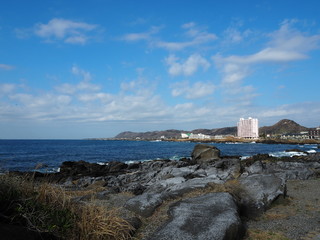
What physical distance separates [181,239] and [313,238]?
3.45m

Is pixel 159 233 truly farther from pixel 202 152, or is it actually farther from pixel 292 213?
pixel 202 152

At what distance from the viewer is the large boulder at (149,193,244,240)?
5.64 meters

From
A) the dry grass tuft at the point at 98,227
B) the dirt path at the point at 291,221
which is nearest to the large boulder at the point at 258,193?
the dirt path at the point at 291,221

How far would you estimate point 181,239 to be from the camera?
5.42 metres

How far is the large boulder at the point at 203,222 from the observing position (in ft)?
18.5

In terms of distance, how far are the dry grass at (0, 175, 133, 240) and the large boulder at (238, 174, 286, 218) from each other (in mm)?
4252

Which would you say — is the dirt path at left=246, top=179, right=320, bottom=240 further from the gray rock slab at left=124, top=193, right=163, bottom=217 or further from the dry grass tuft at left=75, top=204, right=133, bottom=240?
the dry grass tuft at left=75, top=204, right=133, bottom=240

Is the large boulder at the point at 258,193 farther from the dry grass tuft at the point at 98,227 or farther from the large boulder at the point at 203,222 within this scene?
the dry grass tuft at the point at 98,227

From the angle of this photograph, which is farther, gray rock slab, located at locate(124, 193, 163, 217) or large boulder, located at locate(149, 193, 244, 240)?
gray rock slab, located at locate(124, 193, 163, 217)

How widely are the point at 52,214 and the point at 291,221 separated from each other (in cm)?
655

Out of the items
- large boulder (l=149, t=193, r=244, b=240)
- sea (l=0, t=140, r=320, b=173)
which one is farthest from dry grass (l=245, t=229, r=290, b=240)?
sea (l=0, t=140, r=320, b=173)

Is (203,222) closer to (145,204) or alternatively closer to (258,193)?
(145,204)

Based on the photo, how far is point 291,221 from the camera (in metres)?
7.88

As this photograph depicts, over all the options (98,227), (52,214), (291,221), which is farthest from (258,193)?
(52,214)
